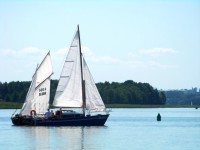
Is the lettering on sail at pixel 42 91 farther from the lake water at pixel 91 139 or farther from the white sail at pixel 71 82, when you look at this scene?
the lake water at pixel 91 139

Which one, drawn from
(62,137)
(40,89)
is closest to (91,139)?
(62,137)

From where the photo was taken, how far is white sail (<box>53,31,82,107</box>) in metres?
112

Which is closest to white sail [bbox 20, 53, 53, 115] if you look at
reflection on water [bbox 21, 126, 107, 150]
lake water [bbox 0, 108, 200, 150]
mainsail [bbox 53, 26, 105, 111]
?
mainsail [bbox 53, 26, 105, 111]

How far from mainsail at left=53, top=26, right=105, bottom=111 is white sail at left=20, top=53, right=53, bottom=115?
4.13 m

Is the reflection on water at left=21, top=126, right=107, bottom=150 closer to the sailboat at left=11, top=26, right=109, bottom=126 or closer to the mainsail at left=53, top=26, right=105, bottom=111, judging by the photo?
the sailboat at left=11, top=26, right=109, bottom=126

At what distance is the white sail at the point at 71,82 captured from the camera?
112 m

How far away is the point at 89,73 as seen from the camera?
11175cm

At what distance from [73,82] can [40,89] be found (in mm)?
6152

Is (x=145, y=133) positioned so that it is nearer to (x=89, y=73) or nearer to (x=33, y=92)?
(x=89, y=73)

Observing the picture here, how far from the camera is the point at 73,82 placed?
11225 cm

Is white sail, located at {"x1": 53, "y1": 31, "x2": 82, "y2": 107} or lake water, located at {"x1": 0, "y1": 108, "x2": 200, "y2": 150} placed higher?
white sail, located at {"x1": 53, "y1": 31, "x2": 82, "y2": 107}

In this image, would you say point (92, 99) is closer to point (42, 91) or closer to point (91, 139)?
point (42, 91)

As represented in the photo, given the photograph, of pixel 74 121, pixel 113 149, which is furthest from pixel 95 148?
pixel 74 121

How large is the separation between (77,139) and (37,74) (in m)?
28.4
